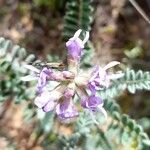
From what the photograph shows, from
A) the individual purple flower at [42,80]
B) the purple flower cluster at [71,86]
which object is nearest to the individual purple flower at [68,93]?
the purple flower cluster at [71,86]

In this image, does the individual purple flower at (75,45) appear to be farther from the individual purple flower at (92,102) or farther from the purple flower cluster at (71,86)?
the individual purple flower at (92,102)

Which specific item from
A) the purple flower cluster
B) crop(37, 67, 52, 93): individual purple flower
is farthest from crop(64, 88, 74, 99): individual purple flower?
crop(37, 67, 52, 93): individual purple flower

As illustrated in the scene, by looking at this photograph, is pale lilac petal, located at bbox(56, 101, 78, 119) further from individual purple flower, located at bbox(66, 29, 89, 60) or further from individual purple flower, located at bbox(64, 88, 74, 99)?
individual purple flower, located at bbox(66, 29, 89, 60)

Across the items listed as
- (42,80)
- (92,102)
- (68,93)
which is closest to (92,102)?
(92,102)

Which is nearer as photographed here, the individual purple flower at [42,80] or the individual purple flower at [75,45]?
the individual purple flower at [42,80]

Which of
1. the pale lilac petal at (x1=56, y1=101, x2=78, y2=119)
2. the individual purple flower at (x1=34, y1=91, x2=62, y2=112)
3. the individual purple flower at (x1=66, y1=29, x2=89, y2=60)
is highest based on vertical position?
the individual purple flower at (x1=66, y1=29, x2=89, y2=60)

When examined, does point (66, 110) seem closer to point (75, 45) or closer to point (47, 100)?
point (47, 100)

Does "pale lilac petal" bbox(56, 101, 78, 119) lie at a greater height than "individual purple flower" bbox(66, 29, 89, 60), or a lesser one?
lesser
